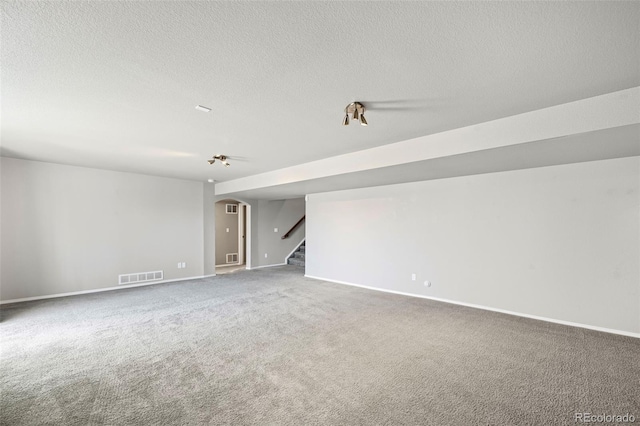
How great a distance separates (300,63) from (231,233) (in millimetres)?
8625

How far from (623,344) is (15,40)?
19.8 feet

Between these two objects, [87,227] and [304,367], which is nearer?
[304,367]

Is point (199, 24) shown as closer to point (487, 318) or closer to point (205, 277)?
point (487, 318)

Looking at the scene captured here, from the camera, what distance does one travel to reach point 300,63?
78.6 inches

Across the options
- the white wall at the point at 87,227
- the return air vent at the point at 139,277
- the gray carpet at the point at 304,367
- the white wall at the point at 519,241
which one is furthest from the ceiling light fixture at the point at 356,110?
the return air vent at the point at 139,277

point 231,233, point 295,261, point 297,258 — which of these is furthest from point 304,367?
point 231,233

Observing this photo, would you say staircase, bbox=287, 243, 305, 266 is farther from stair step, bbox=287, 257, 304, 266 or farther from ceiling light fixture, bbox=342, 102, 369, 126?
ceiling light fixture, bbox=342, 102, 369, 126

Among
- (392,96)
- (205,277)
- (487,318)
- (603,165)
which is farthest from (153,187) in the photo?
(603,165)

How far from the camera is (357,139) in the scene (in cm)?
371

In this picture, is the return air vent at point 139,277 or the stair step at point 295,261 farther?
the stair step at point 295,261

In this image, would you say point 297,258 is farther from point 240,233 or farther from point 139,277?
point 139,277

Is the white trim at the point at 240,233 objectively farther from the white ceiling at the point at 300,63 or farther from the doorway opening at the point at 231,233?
the white ceiling at the point at 300,63

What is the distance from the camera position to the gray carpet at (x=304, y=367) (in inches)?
79.8

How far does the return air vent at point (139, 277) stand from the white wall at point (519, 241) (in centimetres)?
463
